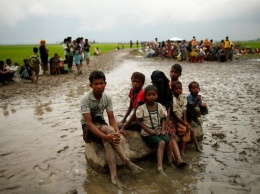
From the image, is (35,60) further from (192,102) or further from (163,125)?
(163,125)

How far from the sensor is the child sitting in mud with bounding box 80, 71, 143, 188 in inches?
139

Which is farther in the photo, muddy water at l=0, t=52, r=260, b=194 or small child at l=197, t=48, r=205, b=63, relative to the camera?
small child at l=197, t=48, r=205, b=63

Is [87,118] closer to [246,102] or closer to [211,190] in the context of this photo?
[211,190]

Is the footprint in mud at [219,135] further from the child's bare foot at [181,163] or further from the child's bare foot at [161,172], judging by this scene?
the child's bare foot at [161,172]

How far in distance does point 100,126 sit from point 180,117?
5.22 feet

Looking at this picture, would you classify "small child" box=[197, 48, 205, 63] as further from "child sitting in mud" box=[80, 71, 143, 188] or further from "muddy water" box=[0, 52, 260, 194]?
"child sitting in mud" box=[80, 71, 143, 188]

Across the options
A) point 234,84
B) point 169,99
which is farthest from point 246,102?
point 169,99

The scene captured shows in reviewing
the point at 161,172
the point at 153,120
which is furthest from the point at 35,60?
the point at 161,172

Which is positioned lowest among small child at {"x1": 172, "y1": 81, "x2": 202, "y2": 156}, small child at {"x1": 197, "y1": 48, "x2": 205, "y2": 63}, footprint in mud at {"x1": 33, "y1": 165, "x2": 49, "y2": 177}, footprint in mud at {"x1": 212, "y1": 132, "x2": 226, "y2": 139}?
footprint in mud at {"x1": 33, "y1": 165, "x2": 49, "y2": 177}

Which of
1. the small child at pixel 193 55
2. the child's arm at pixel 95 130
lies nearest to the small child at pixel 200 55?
the small child at pixel 193 55

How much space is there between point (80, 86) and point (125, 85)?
205cm

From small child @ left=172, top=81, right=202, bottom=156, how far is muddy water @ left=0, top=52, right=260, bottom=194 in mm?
265

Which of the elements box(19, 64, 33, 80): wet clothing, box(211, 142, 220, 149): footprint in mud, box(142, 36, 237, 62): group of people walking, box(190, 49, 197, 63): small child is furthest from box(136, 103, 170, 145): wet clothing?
box(190, 49, 197, 63): small child

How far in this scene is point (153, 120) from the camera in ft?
13.2
